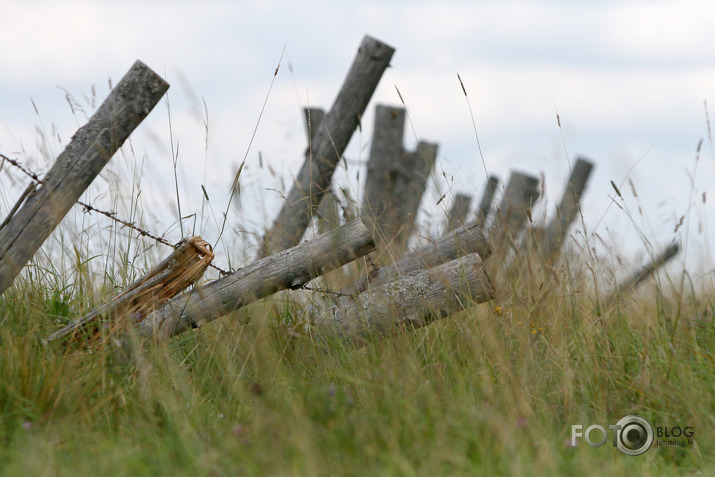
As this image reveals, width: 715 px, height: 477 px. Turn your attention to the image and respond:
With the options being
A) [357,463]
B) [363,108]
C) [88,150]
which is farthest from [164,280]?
[363,108]

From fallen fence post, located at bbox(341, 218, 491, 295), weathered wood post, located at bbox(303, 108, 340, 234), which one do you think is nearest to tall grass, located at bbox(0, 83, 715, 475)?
fallen fence post, located at bbox(341, 218, 491, 295)

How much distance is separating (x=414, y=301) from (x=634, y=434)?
1086mm

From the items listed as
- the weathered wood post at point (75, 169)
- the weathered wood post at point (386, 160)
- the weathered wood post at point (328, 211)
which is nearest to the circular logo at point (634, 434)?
the weathered wood post at point (328, 211)

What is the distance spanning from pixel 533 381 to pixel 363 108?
3036mm

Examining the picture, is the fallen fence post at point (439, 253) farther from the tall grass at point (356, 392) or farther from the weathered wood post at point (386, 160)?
the weathered wood post at point (386, 160)

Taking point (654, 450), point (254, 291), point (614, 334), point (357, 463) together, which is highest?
point (254, 291)

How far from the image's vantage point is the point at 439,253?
158 inches

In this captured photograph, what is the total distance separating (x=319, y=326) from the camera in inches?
128

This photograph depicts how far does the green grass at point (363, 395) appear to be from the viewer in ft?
6.52

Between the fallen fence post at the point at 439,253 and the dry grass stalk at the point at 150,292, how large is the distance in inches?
32.6

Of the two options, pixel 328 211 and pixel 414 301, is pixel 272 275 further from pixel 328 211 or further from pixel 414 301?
pixel 328 211

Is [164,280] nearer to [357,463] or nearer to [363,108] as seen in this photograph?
[357,463]

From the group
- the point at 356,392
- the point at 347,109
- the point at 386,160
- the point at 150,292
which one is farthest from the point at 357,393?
the point at 386,160

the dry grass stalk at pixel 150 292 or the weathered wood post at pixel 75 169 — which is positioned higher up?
the weathered wood post at pixel 75 169
